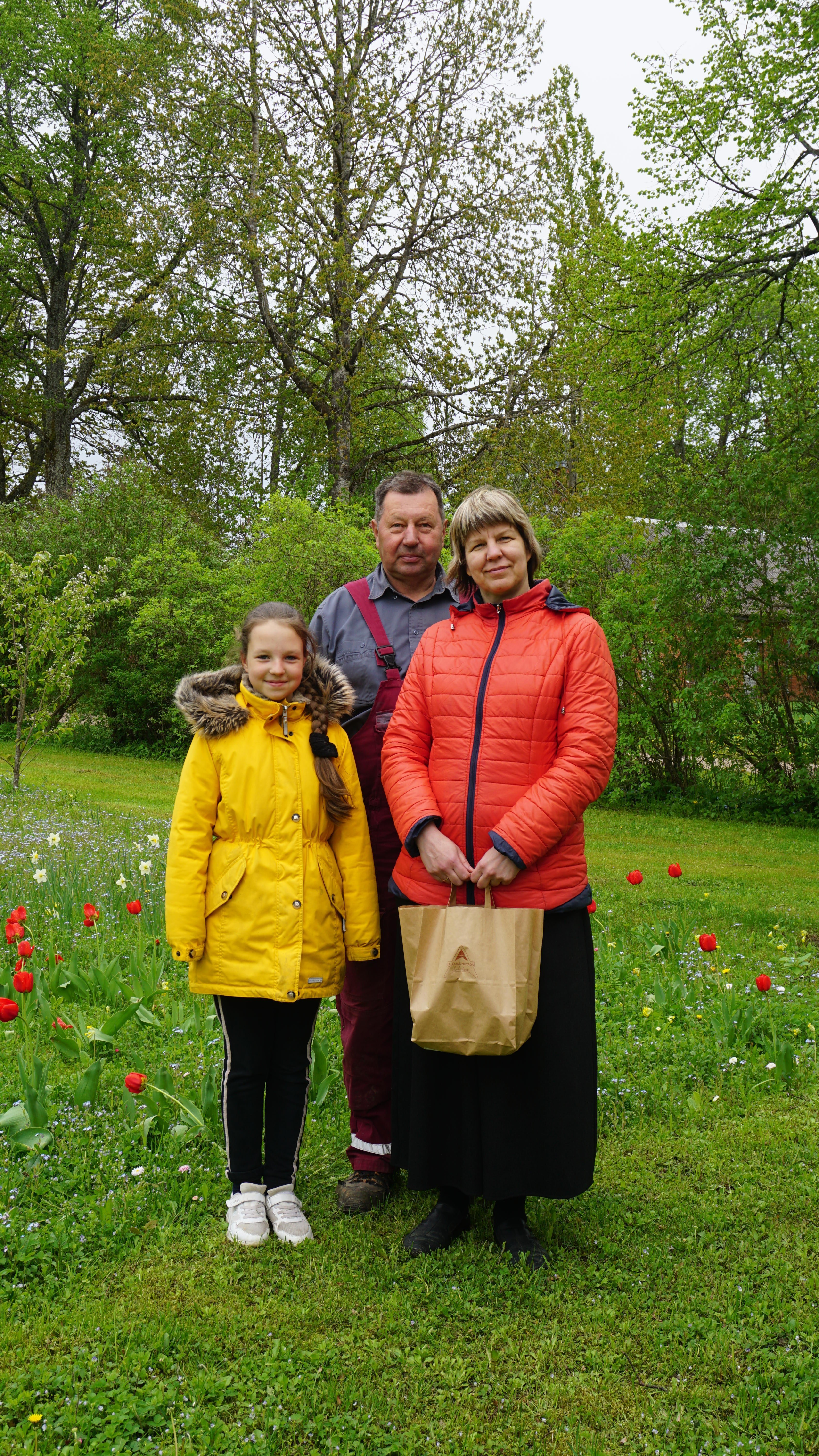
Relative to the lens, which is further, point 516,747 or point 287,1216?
point 287,1216

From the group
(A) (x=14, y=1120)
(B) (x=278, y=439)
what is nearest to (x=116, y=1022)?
(A) (x=14, y=1120)

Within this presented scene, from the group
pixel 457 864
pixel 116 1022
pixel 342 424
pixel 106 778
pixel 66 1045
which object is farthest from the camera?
pixel 342 424

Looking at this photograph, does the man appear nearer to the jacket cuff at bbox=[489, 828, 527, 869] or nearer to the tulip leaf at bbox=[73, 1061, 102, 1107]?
the jacket cuff at bbox=[489, 828, 527, 869]

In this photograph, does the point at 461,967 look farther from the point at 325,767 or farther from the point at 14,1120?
the point at 14,1120

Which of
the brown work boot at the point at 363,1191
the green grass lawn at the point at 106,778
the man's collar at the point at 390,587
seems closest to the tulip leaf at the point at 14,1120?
the brown work boot at the point at 363,1191

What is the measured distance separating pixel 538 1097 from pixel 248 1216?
2.94 feet

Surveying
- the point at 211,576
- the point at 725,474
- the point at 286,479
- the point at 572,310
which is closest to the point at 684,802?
the point at 725,474

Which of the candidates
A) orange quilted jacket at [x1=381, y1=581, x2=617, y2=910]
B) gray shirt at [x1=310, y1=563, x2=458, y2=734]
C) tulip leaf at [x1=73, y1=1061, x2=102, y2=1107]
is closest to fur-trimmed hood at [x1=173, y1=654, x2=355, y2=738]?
gray shirt at [x1=310, y1=563, x2=458, y2=734]

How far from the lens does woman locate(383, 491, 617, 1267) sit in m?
2.64

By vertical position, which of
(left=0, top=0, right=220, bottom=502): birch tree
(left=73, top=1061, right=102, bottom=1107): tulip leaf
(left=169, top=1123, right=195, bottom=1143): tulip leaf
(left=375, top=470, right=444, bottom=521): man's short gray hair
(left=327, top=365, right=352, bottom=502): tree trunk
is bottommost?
(left=169, top=1123, right=195, bottom=1143): tulip leaf

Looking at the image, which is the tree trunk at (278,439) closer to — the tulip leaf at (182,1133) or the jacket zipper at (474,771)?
the tulip leaf at (182,1133)

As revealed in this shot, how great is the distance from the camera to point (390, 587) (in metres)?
3.28

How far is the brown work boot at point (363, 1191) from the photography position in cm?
311

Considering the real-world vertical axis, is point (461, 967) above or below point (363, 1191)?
above
